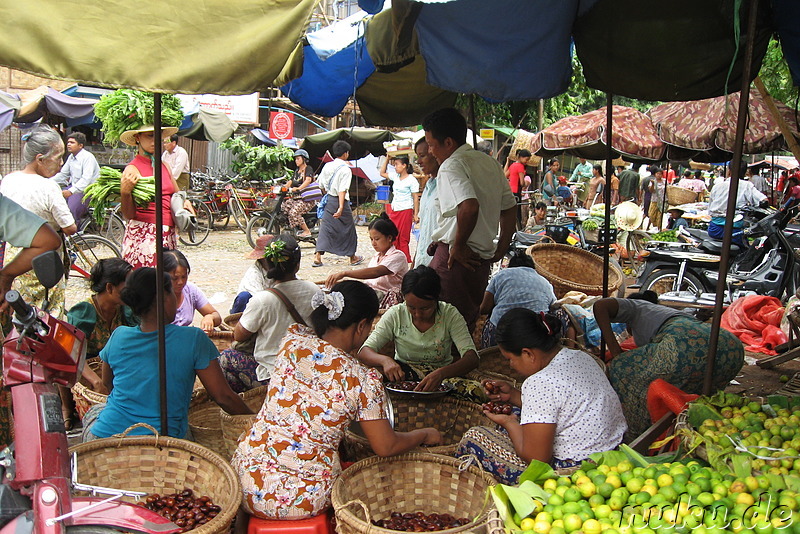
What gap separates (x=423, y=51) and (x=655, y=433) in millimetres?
2358

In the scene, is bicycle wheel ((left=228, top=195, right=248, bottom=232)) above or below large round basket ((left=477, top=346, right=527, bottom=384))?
above

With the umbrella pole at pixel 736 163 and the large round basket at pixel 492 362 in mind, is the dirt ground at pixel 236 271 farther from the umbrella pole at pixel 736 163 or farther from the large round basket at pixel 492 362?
the umbrella pole at pixel 736 163

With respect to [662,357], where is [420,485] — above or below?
below

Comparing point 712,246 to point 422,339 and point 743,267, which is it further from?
point 422,339

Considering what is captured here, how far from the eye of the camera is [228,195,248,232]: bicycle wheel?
14.8 meters

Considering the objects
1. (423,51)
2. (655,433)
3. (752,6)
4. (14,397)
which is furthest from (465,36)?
(14,397)

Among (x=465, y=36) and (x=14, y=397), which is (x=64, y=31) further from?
(x=465, y=36)

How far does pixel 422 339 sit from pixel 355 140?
13622 mm

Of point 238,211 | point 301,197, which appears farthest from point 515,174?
point 238,211

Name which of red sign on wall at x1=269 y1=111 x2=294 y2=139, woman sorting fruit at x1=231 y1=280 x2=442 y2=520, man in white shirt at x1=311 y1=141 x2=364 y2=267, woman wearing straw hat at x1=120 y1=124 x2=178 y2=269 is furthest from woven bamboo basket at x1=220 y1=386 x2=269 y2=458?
red sign on wall at x1=269 y1=111 x2=294 y2=139

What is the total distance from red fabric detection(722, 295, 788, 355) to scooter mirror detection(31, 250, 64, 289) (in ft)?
20.9

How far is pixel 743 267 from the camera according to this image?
845 cm

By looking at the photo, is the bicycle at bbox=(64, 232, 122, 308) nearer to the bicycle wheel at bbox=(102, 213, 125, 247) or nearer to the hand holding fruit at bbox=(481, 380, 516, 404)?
the bicycle wheel at bbox=(102, 213, 125, 247)

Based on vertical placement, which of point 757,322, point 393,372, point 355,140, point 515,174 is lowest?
point 757,322
